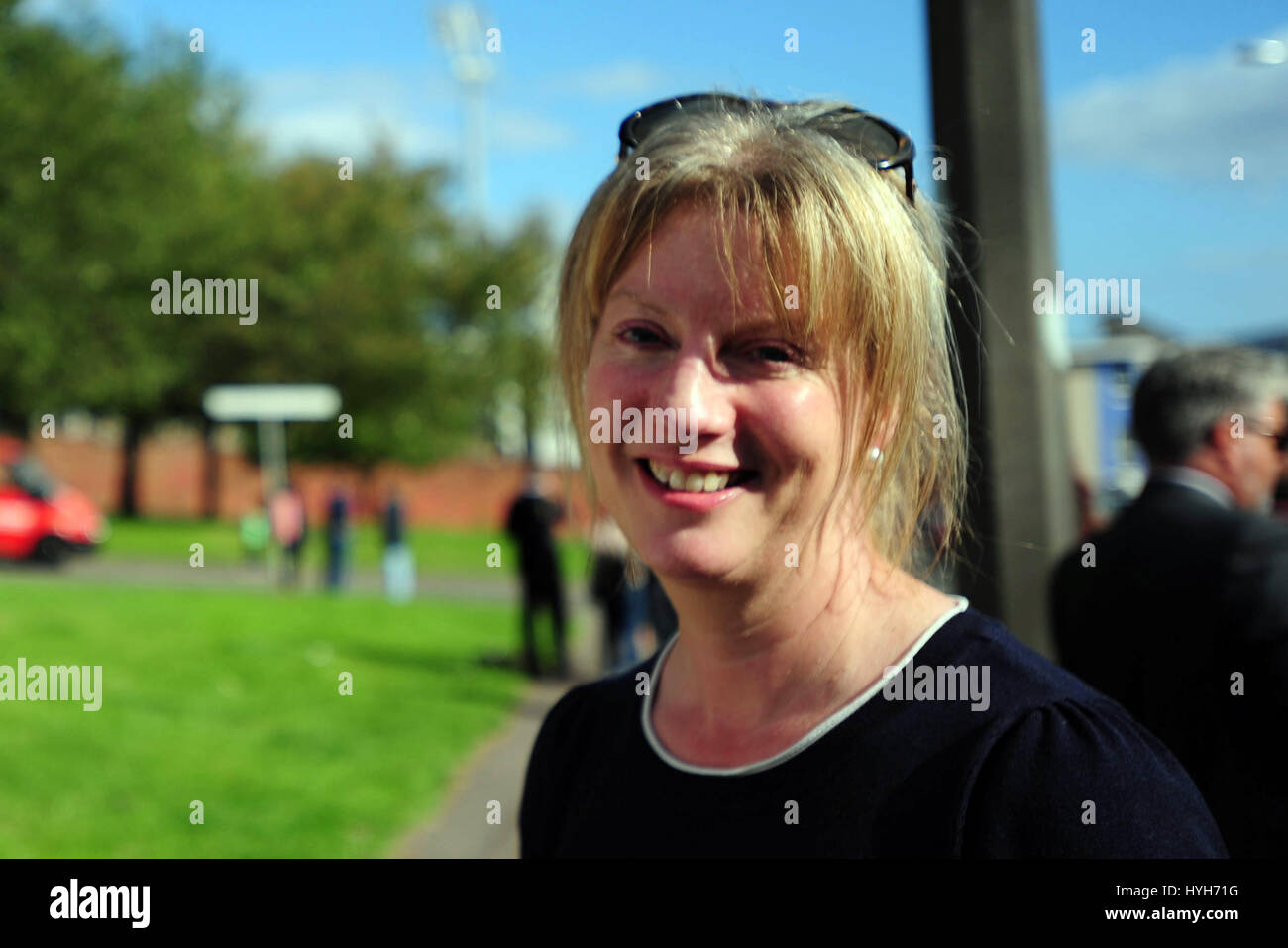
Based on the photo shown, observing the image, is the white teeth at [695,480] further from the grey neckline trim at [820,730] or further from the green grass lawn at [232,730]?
the green grass lawn at [232,730]

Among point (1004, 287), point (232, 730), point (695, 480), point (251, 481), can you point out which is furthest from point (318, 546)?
point (695, 480)

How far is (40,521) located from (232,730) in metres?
18.2

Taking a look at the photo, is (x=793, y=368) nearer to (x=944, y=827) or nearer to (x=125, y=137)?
(x=944, y=827)

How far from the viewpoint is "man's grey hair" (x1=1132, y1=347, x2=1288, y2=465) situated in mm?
2877

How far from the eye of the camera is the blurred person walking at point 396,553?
765 inches

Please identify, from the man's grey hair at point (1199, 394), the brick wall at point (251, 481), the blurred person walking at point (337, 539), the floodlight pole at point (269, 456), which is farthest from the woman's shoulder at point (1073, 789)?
the brick wall at point (251, 481)

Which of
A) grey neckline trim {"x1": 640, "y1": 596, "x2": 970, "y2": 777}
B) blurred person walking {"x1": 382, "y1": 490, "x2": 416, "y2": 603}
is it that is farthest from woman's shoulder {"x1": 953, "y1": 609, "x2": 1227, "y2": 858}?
blurred person walking {"x1": 382, "y1": 490, "x2": 416, "y2": 603}

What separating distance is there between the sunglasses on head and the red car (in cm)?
2474

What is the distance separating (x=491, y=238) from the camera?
40.5m

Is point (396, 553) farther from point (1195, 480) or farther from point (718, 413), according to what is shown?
point (718, 413)

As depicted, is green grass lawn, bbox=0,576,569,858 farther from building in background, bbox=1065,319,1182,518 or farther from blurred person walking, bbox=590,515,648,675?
building in background, bbox=1065,319,1182,518

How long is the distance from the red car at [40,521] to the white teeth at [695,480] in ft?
81.5
